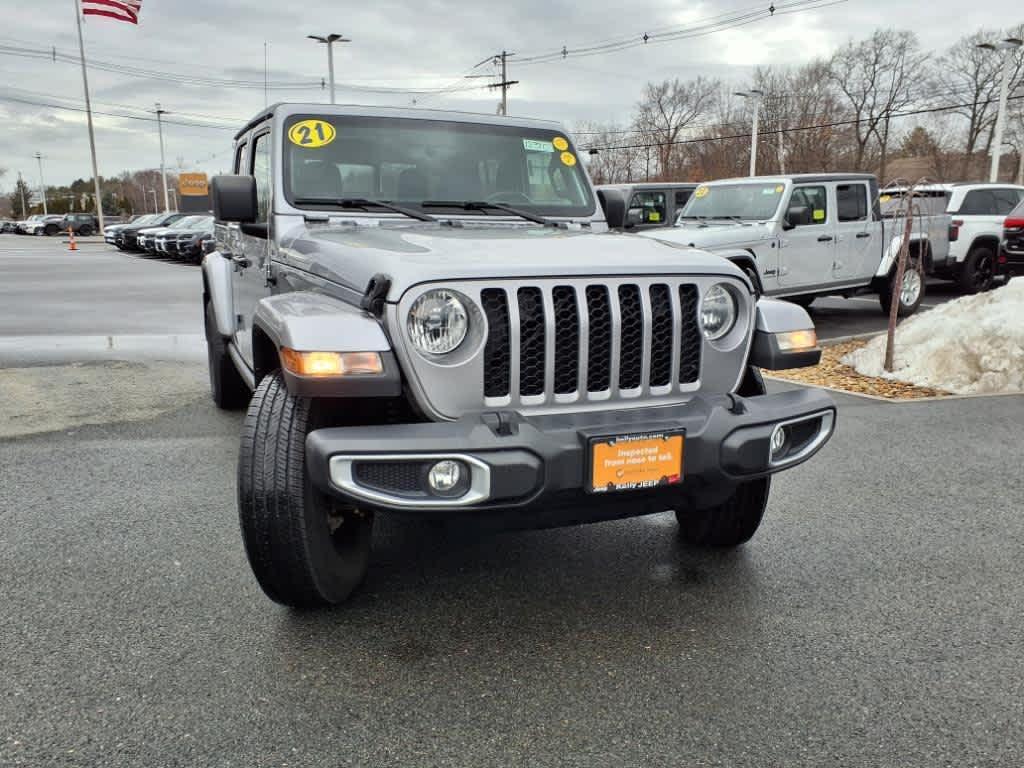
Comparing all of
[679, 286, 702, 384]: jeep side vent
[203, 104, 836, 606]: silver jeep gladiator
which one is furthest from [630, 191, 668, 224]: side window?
[679, 286, 702, 384]: jeep side vent

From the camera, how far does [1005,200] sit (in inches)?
569

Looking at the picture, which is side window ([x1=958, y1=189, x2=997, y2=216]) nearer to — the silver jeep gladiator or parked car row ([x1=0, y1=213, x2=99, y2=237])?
the silver jeep gladiator

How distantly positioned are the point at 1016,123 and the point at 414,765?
2094 inches

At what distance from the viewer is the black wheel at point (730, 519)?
3.57 meters

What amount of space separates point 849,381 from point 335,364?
20.8 ft

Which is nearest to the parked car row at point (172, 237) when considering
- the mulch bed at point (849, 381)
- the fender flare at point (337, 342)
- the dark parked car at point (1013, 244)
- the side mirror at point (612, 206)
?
the mulch bed at point (849, 381)

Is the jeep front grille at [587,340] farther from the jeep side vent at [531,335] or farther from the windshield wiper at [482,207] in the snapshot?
the windshield wiper at [482,207]

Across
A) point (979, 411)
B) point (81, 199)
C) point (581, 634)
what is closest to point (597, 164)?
point (979, 411)

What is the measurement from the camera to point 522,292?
2.79 meters

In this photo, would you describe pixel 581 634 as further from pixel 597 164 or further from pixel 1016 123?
pixel 597 164

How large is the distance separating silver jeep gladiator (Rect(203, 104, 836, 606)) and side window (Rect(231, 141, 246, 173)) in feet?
6.91

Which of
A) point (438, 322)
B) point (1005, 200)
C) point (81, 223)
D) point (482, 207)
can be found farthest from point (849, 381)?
point (81, 223)

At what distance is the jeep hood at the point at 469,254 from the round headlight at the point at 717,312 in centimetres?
9

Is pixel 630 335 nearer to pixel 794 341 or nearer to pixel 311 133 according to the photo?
pixel 794 341
